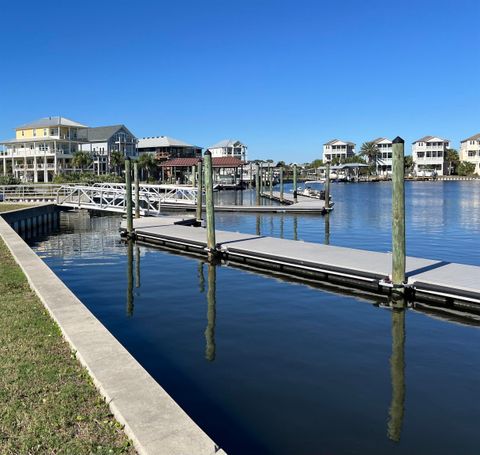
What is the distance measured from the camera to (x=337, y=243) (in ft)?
84.7

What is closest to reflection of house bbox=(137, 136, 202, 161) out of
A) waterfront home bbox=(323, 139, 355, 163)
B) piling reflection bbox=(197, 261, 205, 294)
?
waterfront home bbox=(323, 139, 355, 163)

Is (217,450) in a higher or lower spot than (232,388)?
higher

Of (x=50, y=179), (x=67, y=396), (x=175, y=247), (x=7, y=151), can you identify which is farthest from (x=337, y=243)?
(x=7, y=151)

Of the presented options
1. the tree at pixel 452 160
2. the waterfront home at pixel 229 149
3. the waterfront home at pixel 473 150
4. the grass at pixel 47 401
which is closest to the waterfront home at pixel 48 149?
the waterfront home at pixel 229 149

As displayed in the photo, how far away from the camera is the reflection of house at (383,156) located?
16550cm

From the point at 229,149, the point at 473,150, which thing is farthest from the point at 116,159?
the point at 473,150

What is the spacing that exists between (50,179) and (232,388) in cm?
8774

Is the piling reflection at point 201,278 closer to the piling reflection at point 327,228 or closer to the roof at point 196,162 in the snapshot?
the piling reflection at point 327,228

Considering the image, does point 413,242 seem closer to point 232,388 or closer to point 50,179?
point 232,388

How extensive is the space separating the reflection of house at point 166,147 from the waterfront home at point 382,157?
68.1m

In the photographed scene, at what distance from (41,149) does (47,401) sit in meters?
89.4

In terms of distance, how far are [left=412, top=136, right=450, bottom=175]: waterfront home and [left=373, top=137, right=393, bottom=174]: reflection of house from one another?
1079cm

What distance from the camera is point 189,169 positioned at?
116062 millimetres

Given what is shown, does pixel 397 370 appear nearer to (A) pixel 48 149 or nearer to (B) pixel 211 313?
(B) pixel 211 313
